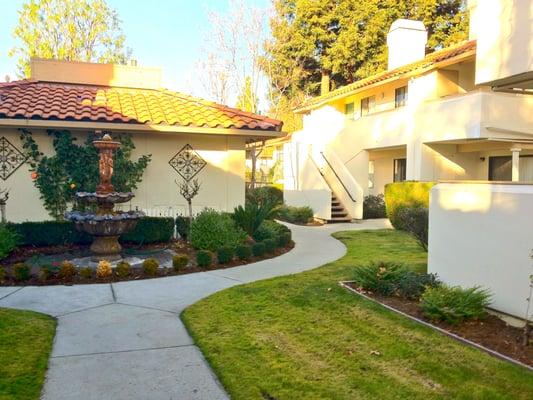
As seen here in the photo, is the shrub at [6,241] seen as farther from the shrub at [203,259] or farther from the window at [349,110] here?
the window at [349,110]

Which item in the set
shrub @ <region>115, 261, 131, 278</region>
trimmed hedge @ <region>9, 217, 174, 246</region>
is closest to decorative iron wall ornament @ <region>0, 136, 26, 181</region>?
trimmed hedge @ <region>9, 217, 174, 246</region>

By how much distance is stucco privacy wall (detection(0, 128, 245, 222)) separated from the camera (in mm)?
10789

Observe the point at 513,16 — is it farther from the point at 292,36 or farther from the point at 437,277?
the point at 292,36

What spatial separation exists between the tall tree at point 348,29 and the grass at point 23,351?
26147mm

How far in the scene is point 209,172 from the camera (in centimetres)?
1207

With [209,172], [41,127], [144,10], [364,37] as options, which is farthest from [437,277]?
[364,37]

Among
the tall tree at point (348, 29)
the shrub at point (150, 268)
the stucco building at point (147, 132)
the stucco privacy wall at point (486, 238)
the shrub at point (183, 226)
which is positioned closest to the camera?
the stucco privacy wall at point (486, 238)

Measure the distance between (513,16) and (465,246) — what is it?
11.1 ft

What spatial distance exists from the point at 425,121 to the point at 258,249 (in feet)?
33.7

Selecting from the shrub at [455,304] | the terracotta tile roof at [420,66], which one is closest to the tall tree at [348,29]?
the terracotta tile roof at [420,66]

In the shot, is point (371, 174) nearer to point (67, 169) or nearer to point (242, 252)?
point (242, 252)

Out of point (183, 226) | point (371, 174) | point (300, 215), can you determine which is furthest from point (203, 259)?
point (371, 174)

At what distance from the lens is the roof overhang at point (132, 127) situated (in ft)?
32.7

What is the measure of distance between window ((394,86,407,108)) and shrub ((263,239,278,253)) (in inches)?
477
